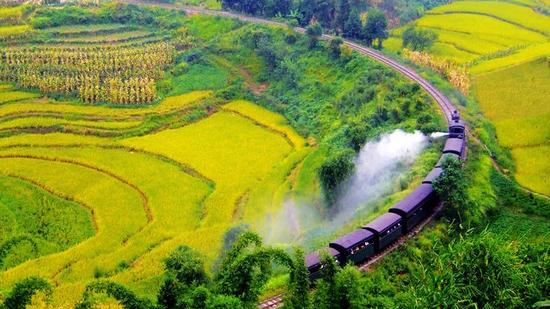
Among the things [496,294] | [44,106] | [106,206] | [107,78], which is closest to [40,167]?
[106,206]

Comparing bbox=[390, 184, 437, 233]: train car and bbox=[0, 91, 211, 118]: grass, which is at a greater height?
bbox=[390, 184, 437, 233]: train car

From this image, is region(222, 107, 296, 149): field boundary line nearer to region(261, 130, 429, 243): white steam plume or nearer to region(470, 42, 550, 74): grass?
region(261, 130, 429, 243): white steam plume

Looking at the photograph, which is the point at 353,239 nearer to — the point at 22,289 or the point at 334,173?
the point at 334,173

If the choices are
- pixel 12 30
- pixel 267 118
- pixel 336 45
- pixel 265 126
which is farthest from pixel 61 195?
pixel 12 30

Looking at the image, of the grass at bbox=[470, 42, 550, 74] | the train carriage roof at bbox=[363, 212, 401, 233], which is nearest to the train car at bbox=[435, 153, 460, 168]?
the train carriage roof at bbox=[363, 212, 401, 233]

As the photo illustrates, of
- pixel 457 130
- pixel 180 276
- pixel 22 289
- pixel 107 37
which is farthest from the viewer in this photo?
pixel 107 37

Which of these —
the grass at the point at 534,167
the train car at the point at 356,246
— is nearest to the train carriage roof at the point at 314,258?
the train car at the point at 356,246
